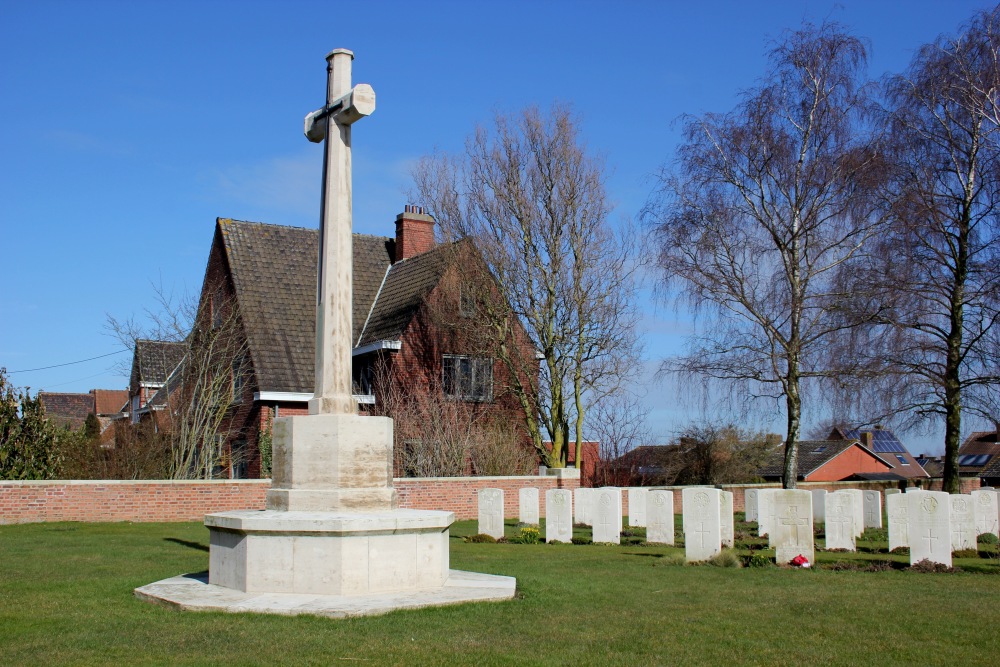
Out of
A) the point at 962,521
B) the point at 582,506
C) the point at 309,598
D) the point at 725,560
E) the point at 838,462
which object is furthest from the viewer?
the point at 838,462

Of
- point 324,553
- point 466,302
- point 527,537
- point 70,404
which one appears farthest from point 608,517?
point 70,404

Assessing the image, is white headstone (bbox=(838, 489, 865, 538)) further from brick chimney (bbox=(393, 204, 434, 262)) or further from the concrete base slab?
brick chimney (bbox=(393, 204, 434, 262))

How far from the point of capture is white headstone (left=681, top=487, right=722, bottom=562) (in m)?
13.7

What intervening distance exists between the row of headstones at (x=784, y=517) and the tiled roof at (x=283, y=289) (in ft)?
33.7

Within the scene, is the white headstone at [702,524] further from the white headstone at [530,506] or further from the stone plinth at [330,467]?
the white headstone at [530,506]

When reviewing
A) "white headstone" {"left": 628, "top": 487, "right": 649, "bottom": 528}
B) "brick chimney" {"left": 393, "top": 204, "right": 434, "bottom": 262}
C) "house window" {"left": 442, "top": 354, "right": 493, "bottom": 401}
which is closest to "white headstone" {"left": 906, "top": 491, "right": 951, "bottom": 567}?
"white headstone" {"left": 628, "top": 487, "right": 649, "bottom": 528}

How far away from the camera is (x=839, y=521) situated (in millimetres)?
16016

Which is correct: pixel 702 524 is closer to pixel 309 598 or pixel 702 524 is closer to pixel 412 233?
pixel 309 598

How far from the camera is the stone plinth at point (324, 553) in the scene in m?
8.84

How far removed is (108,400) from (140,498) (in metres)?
48.1

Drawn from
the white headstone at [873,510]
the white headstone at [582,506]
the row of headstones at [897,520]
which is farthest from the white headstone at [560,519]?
the white headstone at [873,510]

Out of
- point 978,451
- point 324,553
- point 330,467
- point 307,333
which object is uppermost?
point 307,333

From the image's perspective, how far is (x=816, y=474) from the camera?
53.2 meters

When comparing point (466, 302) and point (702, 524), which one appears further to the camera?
point (466, 302)
